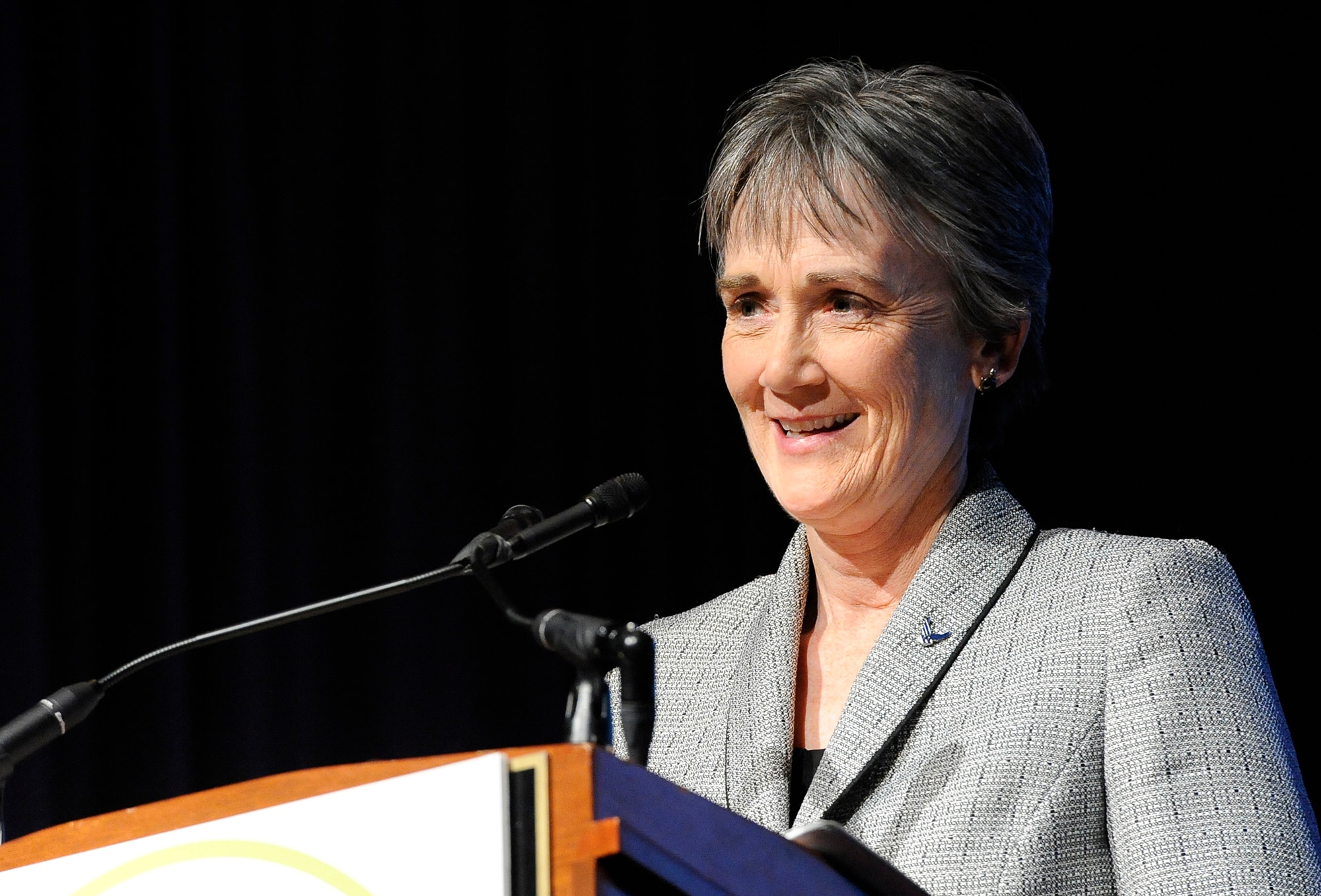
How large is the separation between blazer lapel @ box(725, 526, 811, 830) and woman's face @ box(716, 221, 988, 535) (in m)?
0.13

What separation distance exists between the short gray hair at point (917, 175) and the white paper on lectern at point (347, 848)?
1.13 metres

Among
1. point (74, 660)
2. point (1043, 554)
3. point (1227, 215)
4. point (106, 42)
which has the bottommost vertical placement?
point (74, 660)

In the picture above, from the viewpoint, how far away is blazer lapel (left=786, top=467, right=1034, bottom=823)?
158 cm

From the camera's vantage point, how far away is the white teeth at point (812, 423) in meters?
1.82

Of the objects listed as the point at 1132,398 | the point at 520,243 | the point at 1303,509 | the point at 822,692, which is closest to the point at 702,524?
the point at 520,243

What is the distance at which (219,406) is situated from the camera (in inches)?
122

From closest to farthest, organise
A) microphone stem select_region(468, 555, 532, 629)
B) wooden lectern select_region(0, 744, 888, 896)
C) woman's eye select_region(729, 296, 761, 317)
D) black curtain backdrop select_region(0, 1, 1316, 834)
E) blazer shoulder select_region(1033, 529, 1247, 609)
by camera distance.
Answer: wooden lectern select_region(0, 744, 888, 896), microphone stem select_region(468, 555, 532, 629), blazer shoulder select_region(1033, 529, 1247, 609), woman's eye select_region(729, 296, 761, 317), black curtain backdrop select_region(0, 1, 1316, 834)

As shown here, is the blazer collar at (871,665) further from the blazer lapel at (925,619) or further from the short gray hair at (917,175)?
the short gray hair at (917,175)

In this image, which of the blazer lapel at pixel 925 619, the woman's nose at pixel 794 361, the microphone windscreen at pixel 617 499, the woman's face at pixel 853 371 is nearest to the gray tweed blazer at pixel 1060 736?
the blazer lapel at pixel 925 619

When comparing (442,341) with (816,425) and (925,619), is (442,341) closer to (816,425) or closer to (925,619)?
(816,425)

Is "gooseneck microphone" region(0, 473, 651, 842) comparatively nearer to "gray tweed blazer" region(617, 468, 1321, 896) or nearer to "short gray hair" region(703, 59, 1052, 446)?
"gray tweed blazer" region(617, 468, 1321, 896)

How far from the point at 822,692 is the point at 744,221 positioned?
2.12ft

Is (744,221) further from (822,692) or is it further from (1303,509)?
(1303,509)

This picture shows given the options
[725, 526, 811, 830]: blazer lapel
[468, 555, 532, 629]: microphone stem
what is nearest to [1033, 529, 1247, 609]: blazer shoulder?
[725, 526, 811, 830]: blazer lapel
